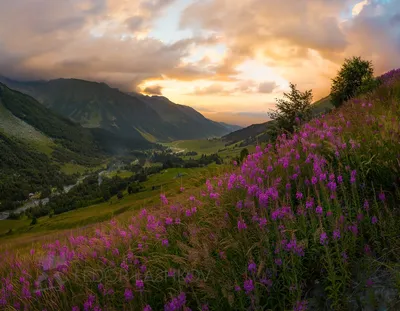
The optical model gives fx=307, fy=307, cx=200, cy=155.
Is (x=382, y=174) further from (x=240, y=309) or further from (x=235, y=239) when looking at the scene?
(x=240, y=309)

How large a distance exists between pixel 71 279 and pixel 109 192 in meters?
194

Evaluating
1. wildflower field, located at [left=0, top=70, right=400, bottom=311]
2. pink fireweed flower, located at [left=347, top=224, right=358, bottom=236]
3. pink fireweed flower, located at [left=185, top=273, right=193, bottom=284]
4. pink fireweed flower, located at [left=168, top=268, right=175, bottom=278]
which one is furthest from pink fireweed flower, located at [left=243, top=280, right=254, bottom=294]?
pink fireweed flower, located at [left=347, top=224, right=358, bottom=236]

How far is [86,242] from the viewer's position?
7176 mm

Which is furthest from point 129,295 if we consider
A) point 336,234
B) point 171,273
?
point 336,234

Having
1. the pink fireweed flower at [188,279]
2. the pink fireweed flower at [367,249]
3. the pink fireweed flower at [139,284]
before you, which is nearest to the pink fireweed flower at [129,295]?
the pink fireweed flower at [139,284]

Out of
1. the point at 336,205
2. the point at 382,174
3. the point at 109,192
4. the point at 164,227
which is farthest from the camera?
the point at 109,192

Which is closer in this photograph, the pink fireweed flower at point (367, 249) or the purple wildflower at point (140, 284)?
the pink fireweed flower at point (367, 249)

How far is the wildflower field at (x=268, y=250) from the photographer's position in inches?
147

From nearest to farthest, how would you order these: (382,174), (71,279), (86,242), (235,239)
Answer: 1. (235,239)
2. (382,174)
3. (71,279)
4. (86,242)

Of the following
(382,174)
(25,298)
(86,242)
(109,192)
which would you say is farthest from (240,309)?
(109,192)

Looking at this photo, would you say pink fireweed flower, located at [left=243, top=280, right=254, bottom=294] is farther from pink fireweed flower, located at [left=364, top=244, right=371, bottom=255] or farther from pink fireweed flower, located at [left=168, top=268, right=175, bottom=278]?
pink fireweed flower, located at [left=364, top=244, right=371, bottom=255]

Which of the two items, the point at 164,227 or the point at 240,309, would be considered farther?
the point at 164,227

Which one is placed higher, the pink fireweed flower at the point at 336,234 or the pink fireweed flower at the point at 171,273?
the pink fireweed flower at the point at 336,234

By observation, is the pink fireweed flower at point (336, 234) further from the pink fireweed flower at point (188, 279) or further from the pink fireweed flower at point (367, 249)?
the pink fireweed flower at point (188, 279)
